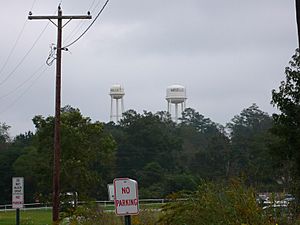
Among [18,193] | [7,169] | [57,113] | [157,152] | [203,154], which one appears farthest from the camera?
[157,152]

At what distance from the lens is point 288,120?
39.8m

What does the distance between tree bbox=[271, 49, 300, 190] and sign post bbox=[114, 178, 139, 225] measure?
89.2 feet

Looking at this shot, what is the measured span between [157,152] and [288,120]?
60137 millimetres

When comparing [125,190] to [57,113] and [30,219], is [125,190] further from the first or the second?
[30,219]

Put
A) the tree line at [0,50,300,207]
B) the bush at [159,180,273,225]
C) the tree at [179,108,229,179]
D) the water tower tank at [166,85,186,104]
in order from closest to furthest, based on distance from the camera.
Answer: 1. the bush at [159,180,273,225]
2. the tree line at [0,50,300,207]
3. the tree at [179,108,229,179]
4. the water tower tank at [166,85,186,104]

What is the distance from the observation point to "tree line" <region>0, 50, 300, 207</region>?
3916cm

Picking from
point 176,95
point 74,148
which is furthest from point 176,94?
point 74,148

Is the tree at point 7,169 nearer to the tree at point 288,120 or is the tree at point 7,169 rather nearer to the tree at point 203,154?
the tree at point 203,154

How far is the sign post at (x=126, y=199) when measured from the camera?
11938 millimetres

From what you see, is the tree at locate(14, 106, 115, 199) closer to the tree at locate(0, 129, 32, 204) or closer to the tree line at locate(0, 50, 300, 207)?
the tree line at locate(0, 50, 300, 207)

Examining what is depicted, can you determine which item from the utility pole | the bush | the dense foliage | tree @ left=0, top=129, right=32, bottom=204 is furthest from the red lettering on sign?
tree @ left=0, top=129, right=32, bottom=204

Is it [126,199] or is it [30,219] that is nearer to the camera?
[126,199]

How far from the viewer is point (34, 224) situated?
1779 inches

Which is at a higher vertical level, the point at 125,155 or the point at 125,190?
the point at 125,155
